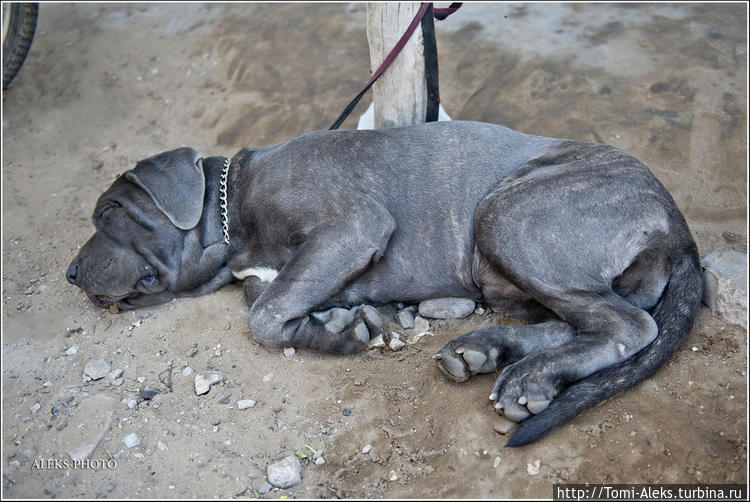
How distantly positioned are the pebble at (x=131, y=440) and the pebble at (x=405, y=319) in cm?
165

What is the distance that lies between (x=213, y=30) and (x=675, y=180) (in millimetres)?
5270

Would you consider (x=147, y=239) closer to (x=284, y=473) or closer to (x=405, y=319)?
(x=405, y=319)

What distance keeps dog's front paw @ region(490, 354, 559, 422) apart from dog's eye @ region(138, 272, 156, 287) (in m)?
2.28

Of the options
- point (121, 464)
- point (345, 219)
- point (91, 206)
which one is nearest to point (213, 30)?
point (91, 206)

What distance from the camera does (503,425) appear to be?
10.7 feet

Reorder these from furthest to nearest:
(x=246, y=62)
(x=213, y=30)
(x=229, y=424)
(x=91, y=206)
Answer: (x=213, y=30)
(x=246, y=62)
(x=91, y=206)
(x=229, y=424)

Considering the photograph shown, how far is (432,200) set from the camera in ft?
13.5

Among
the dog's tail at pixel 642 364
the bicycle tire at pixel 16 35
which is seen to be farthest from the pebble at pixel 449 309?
the bicycle tire at pixel 16 35

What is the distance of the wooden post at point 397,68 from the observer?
15.0ft

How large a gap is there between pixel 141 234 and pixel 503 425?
2523 mm

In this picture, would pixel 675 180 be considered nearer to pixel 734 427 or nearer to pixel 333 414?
pixel 734 427

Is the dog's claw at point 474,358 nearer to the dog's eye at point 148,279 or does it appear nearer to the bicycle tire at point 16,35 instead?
the dog's eye at point 148,279

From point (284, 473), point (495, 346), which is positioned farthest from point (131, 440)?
point (495, 346)

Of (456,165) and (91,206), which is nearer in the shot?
(456,165)
